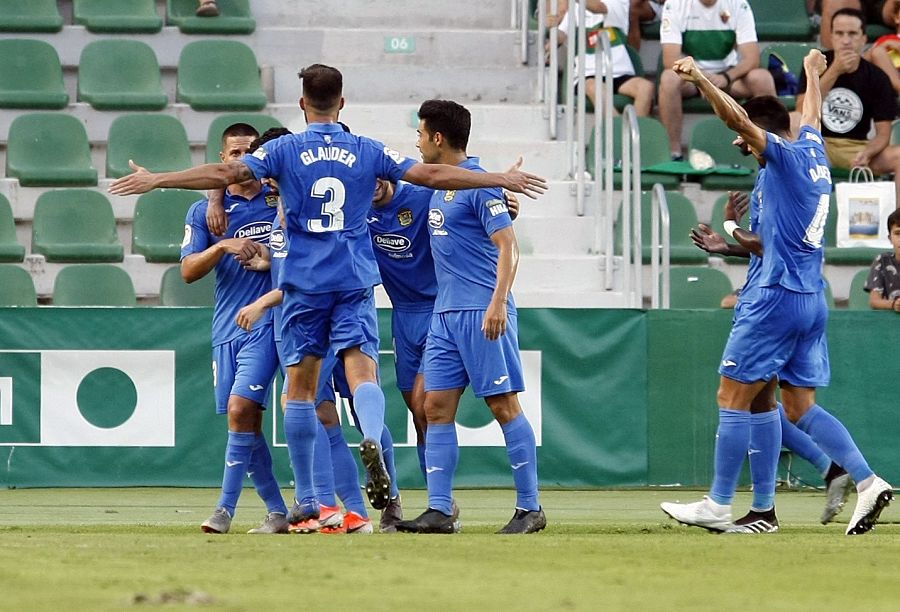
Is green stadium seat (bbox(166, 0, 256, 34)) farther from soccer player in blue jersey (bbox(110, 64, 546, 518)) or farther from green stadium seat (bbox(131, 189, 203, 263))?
soccer player in blue jersey (bbox(110, 64, 546, 518))

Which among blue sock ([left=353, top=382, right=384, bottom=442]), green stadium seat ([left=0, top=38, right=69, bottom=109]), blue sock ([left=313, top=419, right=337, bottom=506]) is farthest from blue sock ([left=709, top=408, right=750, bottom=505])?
green stadium seat ([left=0, top=38, right=69, bottom=109])

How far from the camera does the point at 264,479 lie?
27.3ft

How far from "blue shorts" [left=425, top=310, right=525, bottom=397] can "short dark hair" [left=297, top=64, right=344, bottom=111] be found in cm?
121

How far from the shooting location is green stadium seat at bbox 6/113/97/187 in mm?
14008

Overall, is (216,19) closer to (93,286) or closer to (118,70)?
(118,70)

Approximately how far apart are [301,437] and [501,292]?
121 cm

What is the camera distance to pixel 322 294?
747 cm

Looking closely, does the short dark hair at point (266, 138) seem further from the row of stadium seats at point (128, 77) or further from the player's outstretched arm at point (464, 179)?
the row of stadium seats at point (128, 77)

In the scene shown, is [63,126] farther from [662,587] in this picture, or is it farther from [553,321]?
[662,587]

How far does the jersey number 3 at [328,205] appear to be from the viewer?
7441 millimetres

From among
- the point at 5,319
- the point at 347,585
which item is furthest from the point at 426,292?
the point at 5,319

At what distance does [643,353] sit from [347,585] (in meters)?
7.36

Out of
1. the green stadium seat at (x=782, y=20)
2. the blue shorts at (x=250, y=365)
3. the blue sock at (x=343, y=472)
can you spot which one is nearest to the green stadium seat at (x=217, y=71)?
the green stadium seat at (x=782, y=20)


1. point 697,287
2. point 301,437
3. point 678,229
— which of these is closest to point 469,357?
point 301,437
